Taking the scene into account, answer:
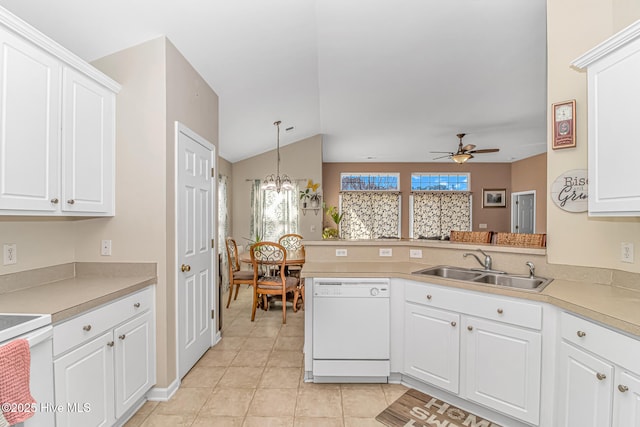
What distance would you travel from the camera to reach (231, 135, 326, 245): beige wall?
641 cm

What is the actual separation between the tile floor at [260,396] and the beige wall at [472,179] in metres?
5.31

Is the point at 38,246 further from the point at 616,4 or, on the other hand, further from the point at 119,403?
the point at 616,4

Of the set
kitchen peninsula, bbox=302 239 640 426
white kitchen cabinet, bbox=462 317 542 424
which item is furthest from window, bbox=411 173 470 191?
white kitchen cabinet, bbox=462 317 542 424

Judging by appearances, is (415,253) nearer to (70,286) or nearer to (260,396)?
(260,396)

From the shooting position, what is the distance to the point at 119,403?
6.01ft

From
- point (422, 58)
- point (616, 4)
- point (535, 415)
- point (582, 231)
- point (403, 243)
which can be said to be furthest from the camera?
point (422, 58)

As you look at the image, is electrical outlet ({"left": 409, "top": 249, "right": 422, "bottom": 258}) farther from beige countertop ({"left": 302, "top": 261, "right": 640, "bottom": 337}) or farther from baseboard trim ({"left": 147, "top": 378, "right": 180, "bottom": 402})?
baseboard trim ({"left": 147, "top": 378, "right": 180, "bottom": 402})

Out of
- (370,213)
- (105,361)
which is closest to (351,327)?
(105,361)

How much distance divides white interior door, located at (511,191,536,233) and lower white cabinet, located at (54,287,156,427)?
7741 mm

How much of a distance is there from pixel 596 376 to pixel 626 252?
897mm

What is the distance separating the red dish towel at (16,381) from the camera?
1.11 meters

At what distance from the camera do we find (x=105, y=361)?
68.1 inches

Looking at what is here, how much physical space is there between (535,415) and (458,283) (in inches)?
31.3

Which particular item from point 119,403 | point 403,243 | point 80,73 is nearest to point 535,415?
point 403,243
